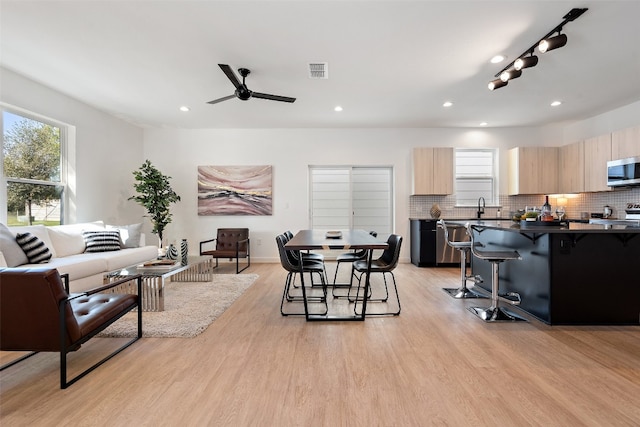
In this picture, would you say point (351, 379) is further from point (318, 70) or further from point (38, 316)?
point (318, 70)

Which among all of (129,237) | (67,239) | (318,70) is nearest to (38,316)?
(67,239)

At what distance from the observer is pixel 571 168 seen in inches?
220

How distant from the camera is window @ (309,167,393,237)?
643 cm

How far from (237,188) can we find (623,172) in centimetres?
655

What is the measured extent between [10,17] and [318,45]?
9.01 ft

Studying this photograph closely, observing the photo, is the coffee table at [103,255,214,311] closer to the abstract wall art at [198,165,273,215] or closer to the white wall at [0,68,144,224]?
the white wall at [0,68,144,224]

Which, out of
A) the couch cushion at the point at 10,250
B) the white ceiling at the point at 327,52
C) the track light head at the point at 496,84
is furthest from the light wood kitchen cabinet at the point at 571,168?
the couch cushion at the point at 10,250

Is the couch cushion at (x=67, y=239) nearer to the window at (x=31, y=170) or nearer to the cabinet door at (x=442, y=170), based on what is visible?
the window at (x=31, y=170)

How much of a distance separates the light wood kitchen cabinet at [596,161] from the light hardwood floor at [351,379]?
11.1ft

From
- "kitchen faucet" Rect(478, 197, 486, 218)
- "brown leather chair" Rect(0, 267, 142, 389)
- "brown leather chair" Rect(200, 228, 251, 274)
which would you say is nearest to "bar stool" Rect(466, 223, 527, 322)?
"kitchen faucet" Rect(478, 197, 486, 218)

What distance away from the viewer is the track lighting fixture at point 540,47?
256 cm

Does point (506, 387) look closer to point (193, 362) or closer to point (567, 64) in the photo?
point (193, 362)

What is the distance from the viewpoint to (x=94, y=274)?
368 cm

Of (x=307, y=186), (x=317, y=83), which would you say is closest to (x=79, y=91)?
(x=317, y=83)
